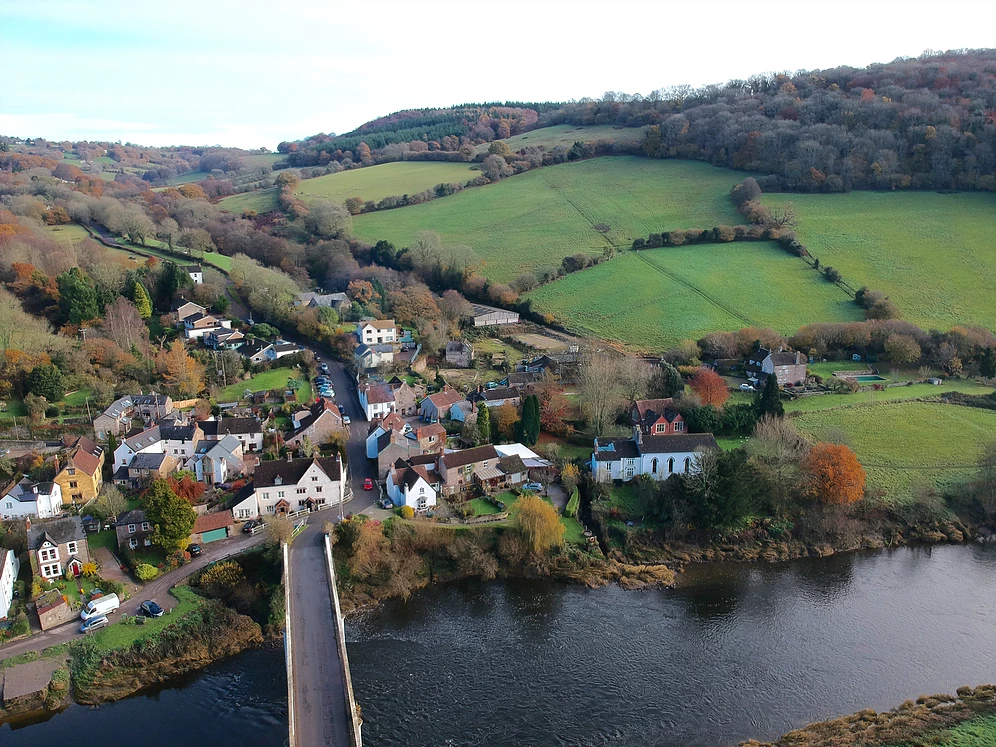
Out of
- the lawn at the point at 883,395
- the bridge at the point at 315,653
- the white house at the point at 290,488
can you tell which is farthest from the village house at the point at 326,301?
the lawn at the point at 883,395

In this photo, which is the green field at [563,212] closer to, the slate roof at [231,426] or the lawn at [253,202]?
the lawn at [253,202]

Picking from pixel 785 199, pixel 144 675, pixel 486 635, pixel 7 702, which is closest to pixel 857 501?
pixel 486 635

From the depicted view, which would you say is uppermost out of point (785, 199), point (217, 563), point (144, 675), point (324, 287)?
point (785, 199)

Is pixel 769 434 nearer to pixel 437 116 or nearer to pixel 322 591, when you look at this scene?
pixel 322 591

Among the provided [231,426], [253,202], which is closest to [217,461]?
[231,426]

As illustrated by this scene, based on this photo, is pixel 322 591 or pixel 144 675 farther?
pixel 322 591

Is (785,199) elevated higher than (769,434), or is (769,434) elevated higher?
(785,199)

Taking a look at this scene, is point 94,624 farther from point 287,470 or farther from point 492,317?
point 492,317

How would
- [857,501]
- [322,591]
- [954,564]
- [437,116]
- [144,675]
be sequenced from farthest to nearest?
[437,116]
[857,501]
[954,564]
[322,591]
[144,675]
